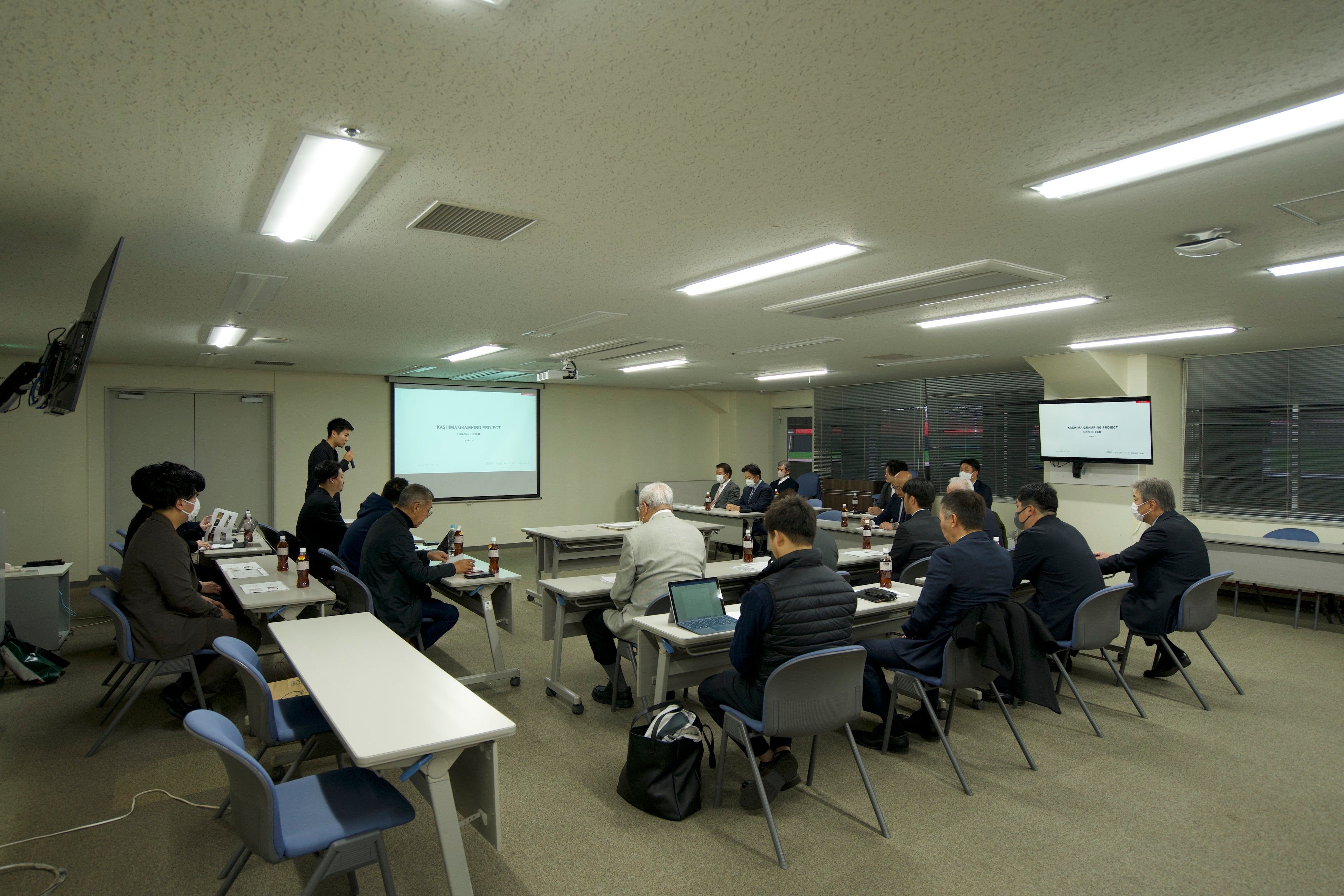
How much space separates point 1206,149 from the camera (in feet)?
7.64

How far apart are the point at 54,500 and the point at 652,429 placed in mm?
8030

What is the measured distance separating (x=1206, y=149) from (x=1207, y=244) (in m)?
1.24

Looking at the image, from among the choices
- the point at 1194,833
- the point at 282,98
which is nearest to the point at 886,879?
the point at 1194,833

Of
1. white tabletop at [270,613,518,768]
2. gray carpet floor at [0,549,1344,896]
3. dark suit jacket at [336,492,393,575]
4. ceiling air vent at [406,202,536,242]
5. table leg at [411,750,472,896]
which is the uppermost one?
ceiling air vent at [406,202,536,242]

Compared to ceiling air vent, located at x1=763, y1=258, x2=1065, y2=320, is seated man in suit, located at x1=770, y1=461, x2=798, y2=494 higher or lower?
lower

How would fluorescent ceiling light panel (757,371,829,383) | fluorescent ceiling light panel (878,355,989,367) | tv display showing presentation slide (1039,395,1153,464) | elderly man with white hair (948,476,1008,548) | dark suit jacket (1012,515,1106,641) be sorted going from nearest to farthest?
1. dark suit jacket (1012,515,1106,641)
2. elderly man with white hair (948,476,1008,548)
3. tv display showing presentation slide (1039,395,1153,464)
4. fluorescent ceiling light panel (878,355,989,367)
5. fluorescent ceiling light panel (757,371,829,383)

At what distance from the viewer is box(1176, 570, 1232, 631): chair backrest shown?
14.5ft

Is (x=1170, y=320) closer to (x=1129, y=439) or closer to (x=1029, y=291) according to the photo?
(x=1029, y=291)

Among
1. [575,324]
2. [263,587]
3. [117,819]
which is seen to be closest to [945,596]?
[575,324]

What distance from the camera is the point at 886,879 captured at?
2625mm

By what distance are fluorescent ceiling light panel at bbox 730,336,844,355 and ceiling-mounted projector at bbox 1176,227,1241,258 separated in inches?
126

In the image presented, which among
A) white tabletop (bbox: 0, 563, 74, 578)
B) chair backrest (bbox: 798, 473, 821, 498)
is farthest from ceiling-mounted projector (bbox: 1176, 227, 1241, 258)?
white tabletop (bbox: 0, 563, 74, 578)

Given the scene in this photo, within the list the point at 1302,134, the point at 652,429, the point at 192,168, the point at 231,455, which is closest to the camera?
the point at 1302,134

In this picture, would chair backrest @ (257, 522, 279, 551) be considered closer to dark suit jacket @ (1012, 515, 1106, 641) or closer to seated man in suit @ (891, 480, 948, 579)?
seated man in suit @ (891, 480, 948, 579)
